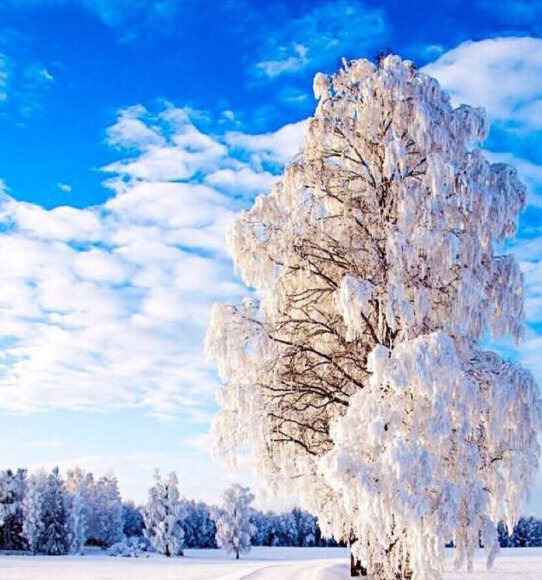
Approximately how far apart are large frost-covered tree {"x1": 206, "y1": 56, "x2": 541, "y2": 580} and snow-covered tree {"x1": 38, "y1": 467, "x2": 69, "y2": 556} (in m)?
85.7

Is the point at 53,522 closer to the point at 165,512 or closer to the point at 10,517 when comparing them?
the point at 10,517

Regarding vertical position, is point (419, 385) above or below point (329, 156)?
below

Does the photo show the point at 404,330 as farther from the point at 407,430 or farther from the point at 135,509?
the point at 135,509

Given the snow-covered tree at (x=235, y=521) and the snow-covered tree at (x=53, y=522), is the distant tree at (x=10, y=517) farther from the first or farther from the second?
the snow-covered tree at (x=235, y=521)

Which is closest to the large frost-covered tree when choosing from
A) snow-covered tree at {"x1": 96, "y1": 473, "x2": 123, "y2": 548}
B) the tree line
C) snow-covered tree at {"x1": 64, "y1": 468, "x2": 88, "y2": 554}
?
the tree line

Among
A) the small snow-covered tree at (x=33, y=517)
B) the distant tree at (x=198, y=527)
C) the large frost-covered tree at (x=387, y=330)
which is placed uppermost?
the large frost-covered tree at (x=387, y=330)

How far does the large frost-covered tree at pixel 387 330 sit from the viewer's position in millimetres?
11156

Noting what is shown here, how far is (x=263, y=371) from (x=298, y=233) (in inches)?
104

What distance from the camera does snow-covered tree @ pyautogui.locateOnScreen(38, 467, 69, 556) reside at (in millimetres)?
92562

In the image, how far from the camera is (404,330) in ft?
41.8

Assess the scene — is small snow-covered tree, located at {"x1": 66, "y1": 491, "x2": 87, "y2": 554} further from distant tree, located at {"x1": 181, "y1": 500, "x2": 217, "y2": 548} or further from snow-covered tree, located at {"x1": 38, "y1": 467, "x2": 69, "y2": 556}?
distant tree, located at {"x1": 181, "y1": 500, "x2": 217, "y2": 548}

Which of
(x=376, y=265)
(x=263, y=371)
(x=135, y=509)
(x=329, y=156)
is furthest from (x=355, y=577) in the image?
(x=135, y=509)

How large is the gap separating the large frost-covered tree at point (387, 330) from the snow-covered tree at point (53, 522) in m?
85.7

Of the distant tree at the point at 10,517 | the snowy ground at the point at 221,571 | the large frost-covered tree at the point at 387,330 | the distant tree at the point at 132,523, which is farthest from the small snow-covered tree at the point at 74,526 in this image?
the large frost-covered tree at the point at 387,330
